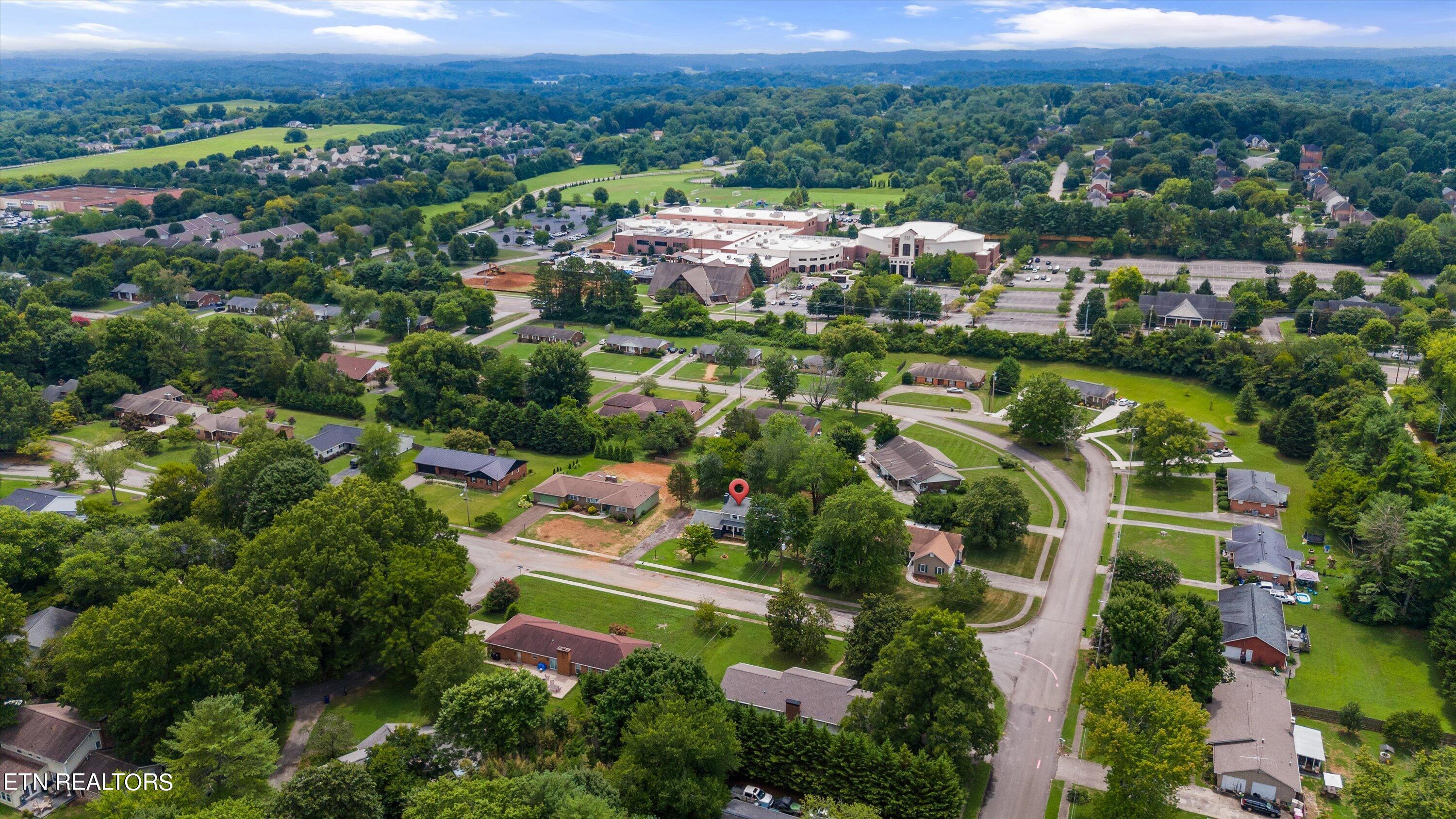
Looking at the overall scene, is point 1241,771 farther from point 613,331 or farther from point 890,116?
point 890,116

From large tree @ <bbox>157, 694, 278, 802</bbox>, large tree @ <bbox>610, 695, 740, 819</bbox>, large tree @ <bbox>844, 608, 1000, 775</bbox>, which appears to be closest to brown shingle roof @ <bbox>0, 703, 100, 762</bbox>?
large tree @ <bbox>157, 694, 278, 802</bbox>

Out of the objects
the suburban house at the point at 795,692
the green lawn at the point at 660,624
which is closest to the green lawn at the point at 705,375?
the green lawn at the point at 660,624

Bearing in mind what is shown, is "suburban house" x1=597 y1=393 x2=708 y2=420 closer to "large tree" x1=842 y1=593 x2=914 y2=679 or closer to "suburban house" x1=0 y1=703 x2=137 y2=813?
"large tree" x1=842 y1=593 x2=914 y2=679

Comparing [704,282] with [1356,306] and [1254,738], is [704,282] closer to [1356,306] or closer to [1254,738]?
[1356,306]

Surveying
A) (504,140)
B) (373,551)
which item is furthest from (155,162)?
(373,551)

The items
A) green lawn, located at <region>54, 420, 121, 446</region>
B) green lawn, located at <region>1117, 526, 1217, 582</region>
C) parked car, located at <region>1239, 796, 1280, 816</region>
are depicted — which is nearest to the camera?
parked car, located at <region>1239, 796, 1280, 816</region>

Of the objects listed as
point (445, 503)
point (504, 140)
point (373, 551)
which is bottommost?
point (445, 503)
